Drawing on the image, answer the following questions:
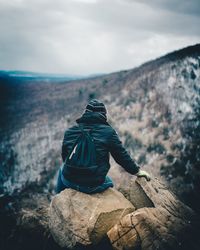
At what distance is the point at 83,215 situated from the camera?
5.21m

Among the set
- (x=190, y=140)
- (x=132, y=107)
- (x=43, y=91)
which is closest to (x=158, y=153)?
(x=190, y=140)

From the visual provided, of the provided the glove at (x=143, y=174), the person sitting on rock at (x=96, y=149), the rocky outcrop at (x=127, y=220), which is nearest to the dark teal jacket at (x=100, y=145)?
the person sitting on rock at (x=96, y=149)

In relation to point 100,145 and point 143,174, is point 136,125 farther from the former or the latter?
point 100,145

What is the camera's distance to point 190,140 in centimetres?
1263

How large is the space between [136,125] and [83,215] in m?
11.0

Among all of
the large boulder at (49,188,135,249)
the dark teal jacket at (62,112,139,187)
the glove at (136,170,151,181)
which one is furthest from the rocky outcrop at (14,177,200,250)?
the dark teal jacket at (62,112,139,187)

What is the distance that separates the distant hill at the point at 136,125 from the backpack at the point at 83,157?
473cm

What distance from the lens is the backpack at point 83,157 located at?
Answer: 16.5 feet

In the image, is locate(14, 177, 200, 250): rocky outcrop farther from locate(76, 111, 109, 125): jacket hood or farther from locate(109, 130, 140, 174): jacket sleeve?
locate(76, 111, 109, 125): jacket hood

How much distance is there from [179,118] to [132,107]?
3852mm

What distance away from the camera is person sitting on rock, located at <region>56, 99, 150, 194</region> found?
16.8ft

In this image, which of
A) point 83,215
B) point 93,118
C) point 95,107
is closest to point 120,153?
point 93,118

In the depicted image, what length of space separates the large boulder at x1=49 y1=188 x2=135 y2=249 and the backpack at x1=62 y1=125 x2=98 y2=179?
52 centimetres

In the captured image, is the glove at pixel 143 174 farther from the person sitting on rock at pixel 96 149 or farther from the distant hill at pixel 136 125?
the distant hill at pixel 136 125
